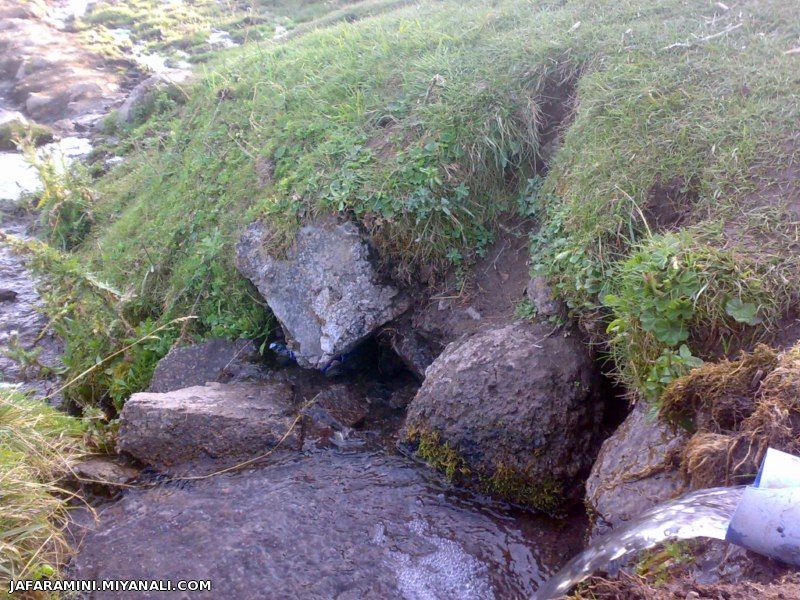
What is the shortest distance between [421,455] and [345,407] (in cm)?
78

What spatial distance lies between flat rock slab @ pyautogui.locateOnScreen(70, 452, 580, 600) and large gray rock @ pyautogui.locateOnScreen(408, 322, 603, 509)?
217 mm

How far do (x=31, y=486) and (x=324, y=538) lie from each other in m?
1.55

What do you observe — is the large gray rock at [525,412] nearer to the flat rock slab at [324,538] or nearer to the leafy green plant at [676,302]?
the flat rock slab at [324,538]

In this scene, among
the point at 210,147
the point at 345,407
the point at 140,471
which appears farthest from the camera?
the point at 210,147

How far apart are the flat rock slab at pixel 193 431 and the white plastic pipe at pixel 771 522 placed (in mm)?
2850

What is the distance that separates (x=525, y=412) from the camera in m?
3.64

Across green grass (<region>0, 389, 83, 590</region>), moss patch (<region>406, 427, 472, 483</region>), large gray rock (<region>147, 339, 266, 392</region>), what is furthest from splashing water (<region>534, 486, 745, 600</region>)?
large gray rock (<region>147, 339, 266, 392</region>)

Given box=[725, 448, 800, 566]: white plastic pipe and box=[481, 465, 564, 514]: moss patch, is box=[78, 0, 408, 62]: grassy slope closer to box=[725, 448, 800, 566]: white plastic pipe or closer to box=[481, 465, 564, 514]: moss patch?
box=[481, 465, 564, 514]: moss patch

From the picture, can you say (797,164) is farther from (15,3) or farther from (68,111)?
(15,3)

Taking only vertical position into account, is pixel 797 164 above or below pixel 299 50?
below

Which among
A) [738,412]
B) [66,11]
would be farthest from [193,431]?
[66,11]

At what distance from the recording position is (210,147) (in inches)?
258

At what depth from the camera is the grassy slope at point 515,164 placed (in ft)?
10.5

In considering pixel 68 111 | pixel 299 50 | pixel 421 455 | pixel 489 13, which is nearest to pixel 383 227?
pixel 421 455
